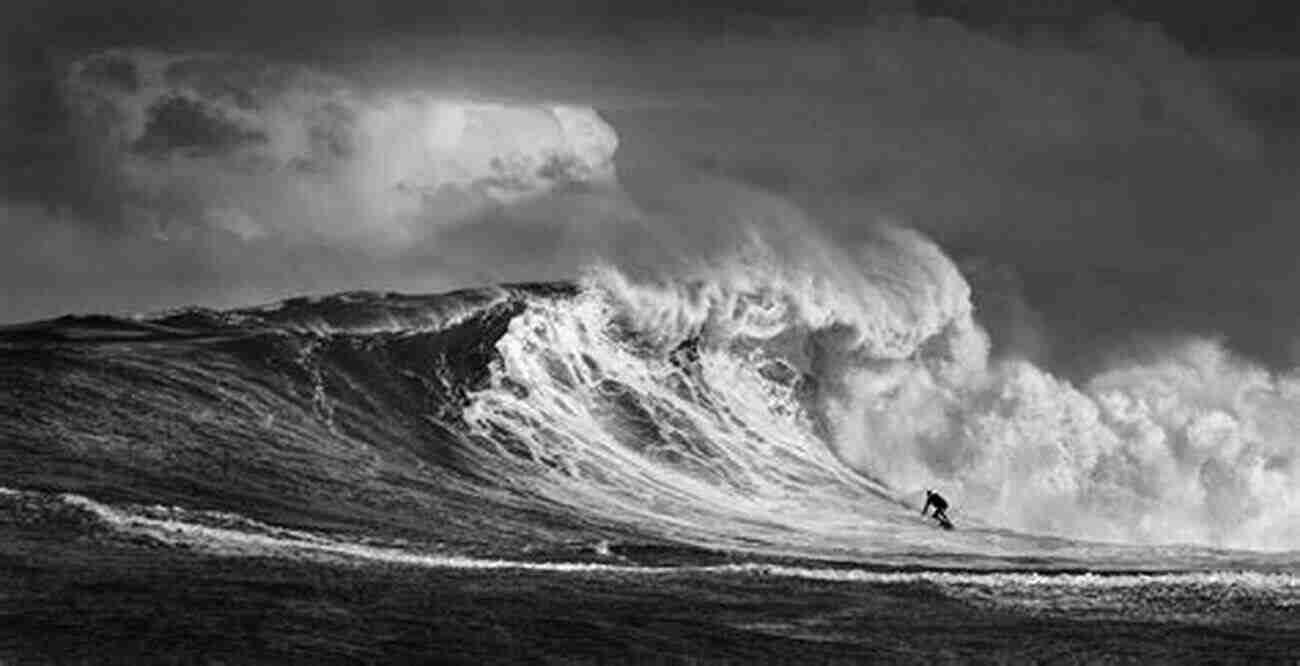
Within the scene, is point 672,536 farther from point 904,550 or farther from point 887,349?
point 887,349

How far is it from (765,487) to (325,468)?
49.6 ft

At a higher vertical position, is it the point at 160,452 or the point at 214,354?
the point at 214,354

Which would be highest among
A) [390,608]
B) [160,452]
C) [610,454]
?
[610,454]

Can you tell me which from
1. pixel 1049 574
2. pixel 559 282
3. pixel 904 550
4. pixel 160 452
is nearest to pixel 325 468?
pixel 160 452

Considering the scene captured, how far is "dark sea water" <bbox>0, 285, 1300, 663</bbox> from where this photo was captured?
30938 millimetres

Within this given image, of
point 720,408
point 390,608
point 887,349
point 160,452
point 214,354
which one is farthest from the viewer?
point 887,349

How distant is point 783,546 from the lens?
48.1 m

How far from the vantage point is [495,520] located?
1863 inches

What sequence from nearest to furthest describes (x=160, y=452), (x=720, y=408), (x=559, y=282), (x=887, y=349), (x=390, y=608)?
(x=390, y=608) < (x=160, y=452) < (x=720, y=408) < (x=559, y=282) < (x=887, y=349)

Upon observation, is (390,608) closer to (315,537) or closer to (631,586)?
(631,586)

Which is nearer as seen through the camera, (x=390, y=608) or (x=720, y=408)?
(x=390, y=608)

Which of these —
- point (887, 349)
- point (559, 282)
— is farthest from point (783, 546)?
point (887, 349)

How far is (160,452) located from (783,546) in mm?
13242

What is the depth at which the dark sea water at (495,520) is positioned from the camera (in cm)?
3094
